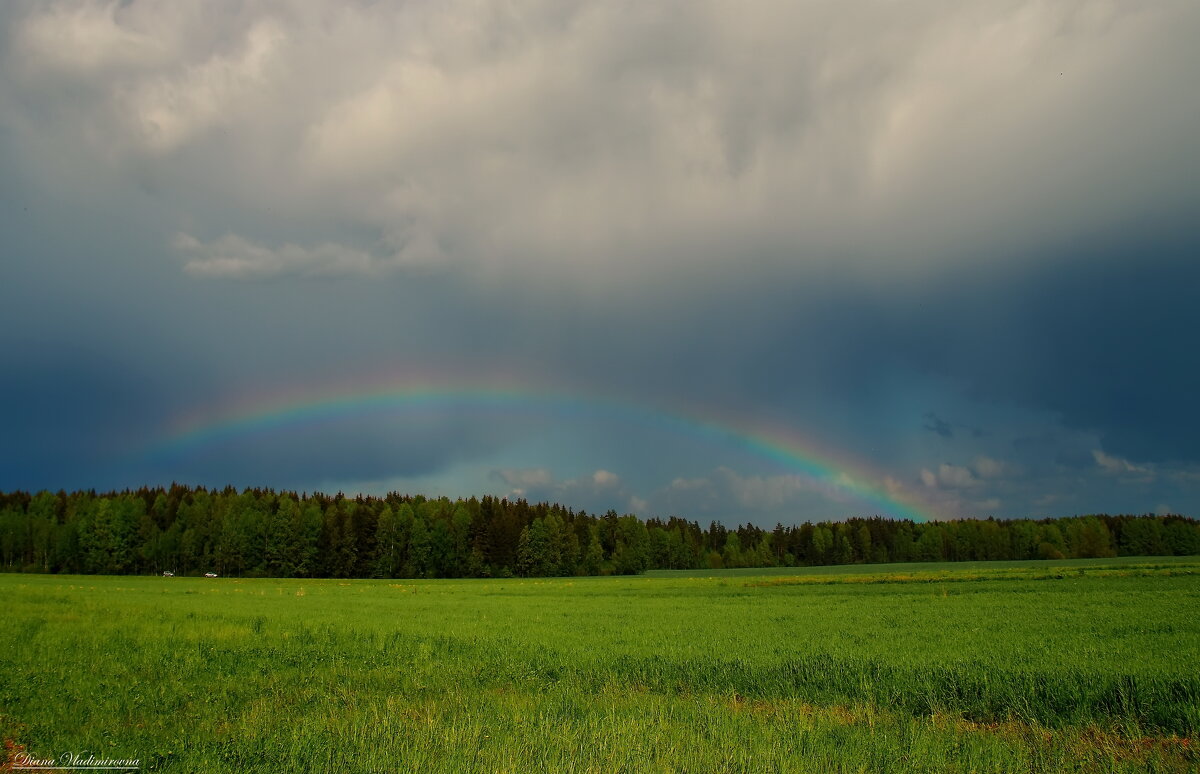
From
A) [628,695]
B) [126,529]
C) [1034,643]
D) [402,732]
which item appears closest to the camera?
[402,732]

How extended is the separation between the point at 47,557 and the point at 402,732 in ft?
567

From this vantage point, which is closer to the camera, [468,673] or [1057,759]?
[1057,759]

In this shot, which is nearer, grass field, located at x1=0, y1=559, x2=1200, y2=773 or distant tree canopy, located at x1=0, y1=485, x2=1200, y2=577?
grass field, located at x1=0, y1=559, x2=1200, y2=773

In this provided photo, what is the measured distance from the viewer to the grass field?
9898 millimetres

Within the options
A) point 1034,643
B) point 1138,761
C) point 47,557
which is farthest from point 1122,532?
point 47,557

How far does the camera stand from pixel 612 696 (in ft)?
47.9

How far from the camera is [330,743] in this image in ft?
34.1

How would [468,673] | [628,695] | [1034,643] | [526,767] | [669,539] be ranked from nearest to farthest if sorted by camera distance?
1. [526,767]
2. [628,695]
3. [468,673]
4. [1034,643]
5. [669,539]

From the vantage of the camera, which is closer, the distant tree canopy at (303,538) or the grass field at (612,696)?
the grass field at (612,696)

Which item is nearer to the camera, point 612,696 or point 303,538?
point 612,696

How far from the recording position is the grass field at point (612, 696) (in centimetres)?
990

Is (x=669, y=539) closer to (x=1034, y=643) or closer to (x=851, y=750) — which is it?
(x=1034, y=643)

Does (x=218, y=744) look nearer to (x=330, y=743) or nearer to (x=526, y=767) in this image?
(x=330, y=743)

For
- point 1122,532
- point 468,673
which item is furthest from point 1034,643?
point 1122,532
